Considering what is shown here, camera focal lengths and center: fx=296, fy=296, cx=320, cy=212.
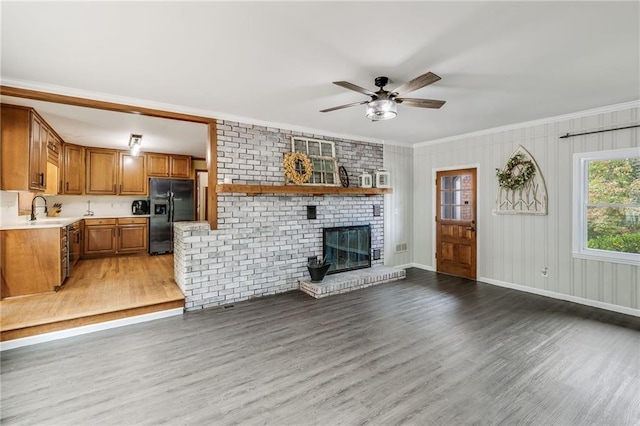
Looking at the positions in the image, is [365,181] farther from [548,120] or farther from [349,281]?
[548,120]

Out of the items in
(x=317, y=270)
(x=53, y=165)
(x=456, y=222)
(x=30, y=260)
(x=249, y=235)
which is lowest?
(x=317, y=270)

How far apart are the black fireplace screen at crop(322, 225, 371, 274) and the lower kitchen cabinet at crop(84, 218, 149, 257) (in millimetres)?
4583

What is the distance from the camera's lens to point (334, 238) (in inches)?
208

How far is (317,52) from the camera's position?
246 centimetres

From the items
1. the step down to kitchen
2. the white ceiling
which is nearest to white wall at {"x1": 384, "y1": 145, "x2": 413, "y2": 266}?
the step down to kitchen

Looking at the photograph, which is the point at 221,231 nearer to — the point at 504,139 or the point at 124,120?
the point at 124,120

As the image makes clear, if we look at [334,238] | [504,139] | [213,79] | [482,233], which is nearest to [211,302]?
[334,238]

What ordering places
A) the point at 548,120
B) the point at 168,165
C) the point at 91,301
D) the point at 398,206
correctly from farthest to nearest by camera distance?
the point at 168,165
the point at 398,206
the point at 548,120
the point at 91,301

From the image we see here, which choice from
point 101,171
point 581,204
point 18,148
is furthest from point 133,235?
point 581,204

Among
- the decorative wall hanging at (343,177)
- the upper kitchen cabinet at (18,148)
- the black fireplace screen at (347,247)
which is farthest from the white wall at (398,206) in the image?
the upper kitchen cabinet at (18,148)

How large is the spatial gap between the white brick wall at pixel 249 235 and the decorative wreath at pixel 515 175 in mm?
2830

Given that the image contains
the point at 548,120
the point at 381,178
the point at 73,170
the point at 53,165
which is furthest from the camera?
the point at 73,170

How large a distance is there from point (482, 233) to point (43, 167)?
704 centimetres

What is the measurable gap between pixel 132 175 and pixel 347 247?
5.25m
